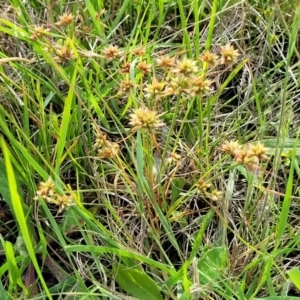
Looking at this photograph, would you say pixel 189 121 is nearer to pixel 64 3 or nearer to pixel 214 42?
pixel 214 42

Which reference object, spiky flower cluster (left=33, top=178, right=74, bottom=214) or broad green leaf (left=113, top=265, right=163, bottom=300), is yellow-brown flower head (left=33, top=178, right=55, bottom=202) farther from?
Answer: broad green leaf (left=113, top=265, right=163, bottom=300)

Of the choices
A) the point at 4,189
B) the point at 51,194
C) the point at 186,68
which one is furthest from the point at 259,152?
the point at 4,189

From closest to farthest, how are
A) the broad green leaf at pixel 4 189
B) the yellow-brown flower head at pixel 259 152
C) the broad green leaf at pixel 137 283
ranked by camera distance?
1. the yellow-brown flower head at pixel 259 152
2. the broad green leaf at pixel 137 283
3. the broad green leaf at pixel 4 189

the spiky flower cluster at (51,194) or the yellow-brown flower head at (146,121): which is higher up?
the yellow-brown flower head at (146,121)

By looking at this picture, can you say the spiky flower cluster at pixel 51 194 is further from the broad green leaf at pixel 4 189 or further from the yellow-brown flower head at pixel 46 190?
the broad green leaf at pixel 4 189

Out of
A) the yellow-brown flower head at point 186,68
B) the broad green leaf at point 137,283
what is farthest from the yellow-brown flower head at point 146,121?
the broad green leaf at point 137,283

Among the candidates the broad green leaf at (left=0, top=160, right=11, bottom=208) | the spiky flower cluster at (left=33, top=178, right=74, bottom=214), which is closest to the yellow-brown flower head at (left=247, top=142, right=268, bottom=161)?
the spiky flower cluster at (left=33, top=178, right=74, bottom=214)
